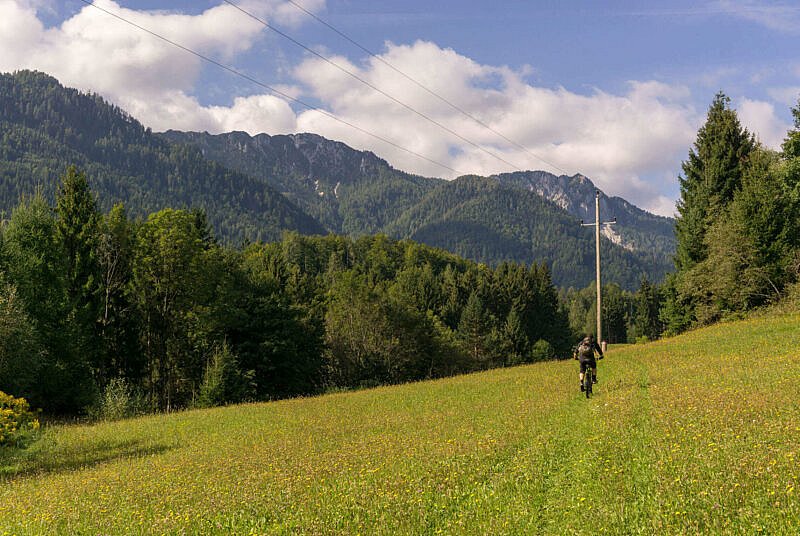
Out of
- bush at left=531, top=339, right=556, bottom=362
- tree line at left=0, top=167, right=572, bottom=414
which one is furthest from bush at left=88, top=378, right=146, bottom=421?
bush at left=531, top=339, right=556, bottom=362

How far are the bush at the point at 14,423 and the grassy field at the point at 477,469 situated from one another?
0.93m

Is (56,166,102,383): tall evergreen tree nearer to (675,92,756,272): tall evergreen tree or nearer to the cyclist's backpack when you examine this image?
the cyclist's backpack

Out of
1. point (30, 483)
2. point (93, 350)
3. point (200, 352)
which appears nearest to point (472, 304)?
point (200, 352)

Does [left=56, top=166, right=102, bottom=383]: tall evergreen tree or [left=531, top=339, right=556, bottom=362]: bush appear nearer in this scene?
[left=56, top=166, right=102, bottom=383]: tall evergreen tree

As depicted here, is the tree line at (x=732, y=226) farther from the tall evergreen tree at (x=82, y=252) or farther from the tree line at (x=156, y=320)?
the tall evergreen tree at (x=82, y=252)

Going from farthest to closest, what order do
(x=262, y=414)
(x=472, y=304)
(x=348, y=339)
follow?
(x=472, y=304)
(x=348, y=339)
(x=262, y=414)

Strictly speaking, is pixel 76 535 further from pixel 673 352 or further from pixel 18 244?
pixel 18 244

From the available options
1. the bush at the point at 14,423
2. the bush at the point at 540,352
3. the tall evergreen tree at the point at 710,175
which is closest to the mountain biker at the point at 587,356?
the bush at the point at 14,423

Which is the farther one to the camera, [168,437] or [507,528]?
[168,437]

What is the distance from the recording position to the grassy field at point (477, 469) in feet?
25.3

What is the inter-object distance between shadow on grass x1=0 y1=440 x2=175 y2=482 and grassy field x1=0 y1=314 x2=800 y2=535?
0.09 m

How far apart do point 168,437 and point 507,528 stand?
18.5 metres

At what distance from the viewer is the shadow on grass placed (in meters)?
17.8

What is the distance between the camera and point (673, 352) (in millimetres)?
28906
